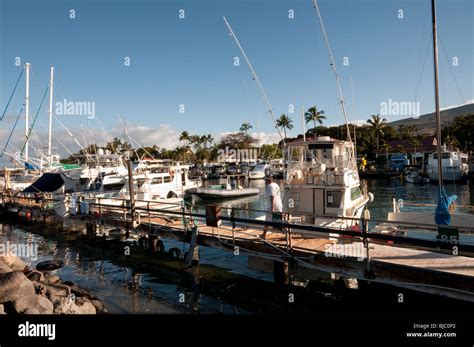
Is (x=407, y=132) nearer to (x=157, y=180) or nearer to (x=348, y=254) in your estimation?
(x=157, y=180)

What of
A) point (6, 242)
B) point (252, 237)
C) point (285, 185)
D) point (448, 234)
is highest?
point (285, 185)

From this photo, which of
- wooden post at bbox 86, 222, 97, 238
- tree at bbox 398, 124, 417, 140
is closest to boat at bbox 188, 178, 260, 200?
wooden post at bbox 86, 222, 97, 238

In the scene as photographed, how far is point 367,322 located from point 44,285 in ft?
33.1

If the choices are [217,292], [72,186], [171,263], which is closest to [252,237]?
[217,292]

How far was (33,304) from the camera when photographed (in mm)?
9633

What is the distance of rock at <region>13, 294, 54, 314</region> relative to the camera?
9.38 metres

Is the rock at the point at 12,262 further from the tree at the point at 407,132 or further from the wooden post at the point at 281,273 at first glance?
the tree at the point at 407,132

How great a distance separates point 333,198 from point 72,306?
36.3 ft

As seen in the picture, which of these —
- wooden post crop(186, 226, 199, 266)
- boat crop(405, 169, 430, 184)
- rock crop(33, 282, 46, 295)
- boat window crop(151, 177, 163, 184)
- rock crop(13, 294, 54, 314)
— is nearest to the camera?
rock crop(13, 294, 54, 314)

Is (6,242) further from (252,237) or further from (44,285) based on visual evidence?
(252,237)

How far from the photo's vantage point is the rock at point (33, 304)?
938 cm

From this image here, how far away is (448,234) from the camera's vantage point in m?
8.92

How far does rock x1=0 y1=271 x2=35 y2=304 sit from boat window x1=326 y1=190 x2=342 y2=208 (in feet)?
38.6

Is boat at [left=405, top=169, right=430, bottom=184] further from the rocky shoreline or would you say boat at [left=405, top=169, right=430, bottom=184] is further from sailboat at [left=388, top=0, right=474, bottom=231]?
the rocky shoreline
